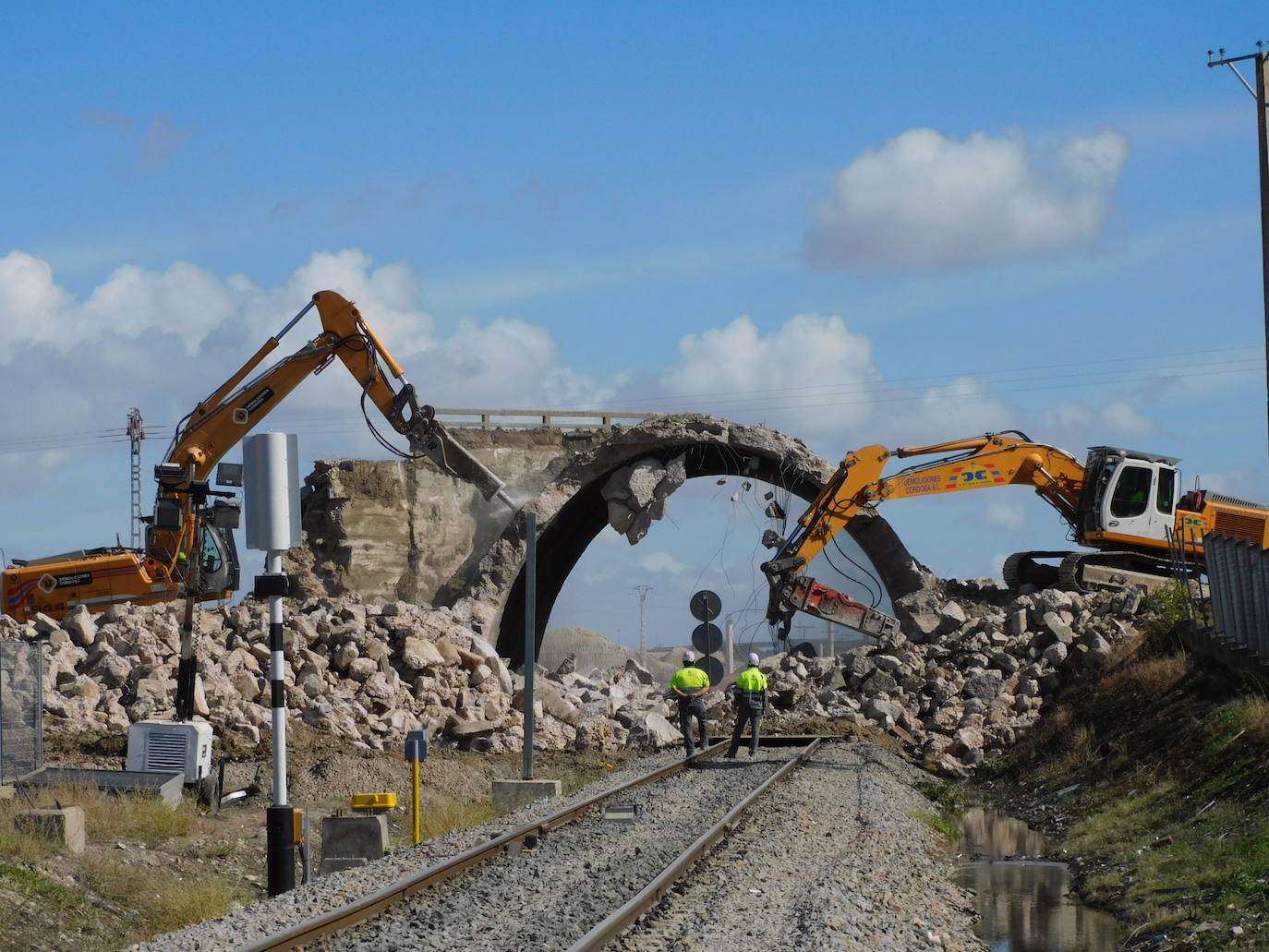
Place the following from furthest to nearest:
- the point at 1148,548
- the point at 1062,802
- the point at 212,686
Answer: the point at 1148,548
the point at 212,686
the point at 1062,802

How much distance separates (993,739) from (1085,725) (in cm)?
323

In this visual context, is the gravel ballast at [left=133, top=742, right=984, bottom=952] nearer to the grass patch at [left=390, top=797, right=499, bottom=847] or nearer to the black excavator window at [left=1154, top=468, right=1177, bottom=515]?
the grass patch at [left=390, top=797, right=499, bottom=847]

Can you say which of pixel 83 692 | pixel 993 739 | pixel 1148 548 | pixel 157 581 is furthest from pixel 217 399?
pixel 1148 548

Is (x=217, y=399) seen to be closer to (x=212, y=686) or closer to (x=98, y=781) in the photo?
(x=212, y=686)

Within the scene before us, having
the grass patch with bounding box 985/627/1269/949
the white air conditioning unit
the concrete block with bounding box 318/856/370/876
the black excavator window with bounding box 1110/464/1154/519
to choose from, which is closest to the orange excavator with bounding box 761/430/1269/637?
the black excavator window with bounding box 1110/464/1154/519

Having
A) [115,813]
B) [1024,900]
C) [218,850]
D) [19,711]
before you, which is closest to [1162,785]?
[1024,900]

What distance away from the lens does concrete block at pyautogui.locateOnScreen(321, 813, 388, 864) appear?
14.2m

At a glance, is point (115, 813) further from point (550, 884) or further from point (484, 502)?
point (484, 502)

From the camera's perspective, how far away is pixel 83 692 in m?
23.1

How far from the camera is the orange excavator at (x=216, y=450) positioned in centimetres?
2567

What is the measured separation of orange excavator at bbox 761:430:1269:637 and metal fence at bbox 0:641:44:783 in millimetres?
13481

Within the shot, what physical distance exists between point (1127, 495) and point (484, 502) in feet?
45.3

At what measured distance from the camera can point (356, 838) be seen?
46.8 ft

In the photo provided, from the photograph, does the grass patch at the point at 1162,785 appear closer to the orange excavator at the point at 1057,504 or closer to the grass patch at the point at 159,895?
the orange excavator at the point at 1057,504
